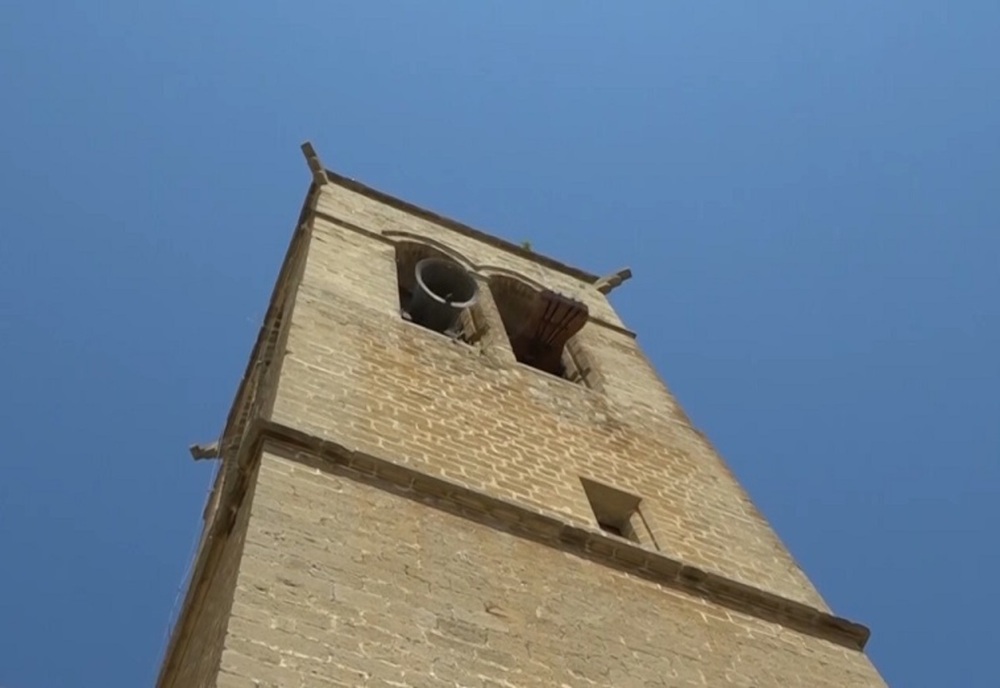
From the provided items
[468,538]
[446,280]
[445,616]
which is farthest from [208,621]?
[446,280]

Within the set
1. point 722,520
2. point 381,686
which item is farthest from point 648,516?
point 381,686

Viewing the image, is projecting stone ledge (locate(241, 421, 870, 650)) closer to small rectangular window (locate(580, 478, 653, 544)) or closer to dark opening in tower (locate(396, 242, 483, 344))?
small rectangular window (locate(580, 478, 653, 544))

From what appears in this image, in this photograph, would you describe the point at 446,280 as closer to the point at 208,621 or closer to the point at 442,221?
the point at 442,221

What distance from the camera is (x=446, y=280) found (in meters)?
12.8

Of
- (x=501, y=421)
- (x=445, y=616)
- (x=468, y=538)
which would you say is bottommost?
(x=445, y=616)

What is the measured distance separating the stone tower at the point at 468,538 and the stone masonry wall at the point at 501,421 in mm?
23

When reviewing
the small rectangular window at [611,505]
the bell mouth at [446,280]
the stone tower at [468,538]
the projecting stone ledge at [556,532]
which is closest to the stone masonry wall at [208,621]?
the stone tower at [468,538]

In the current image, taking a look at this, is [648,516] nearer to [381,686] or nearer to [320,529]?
[320,529]

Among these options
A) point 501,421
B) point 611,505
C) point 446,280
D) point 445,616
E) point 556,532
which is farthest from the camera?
point 446,280

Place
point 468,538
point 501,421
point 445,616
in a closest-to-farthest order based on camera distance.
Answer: point 445,616 < point 468,538 < point 501,421

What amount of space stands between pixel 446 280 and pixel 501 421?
4370 mm

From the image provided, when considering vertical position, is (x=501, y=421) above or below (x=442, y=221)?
below

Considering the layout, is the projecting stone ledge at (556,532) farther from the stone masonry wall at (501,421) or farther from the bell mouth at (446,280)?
the bell mouth at (446,280)

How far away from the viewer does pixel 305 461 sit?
21.5 feet
